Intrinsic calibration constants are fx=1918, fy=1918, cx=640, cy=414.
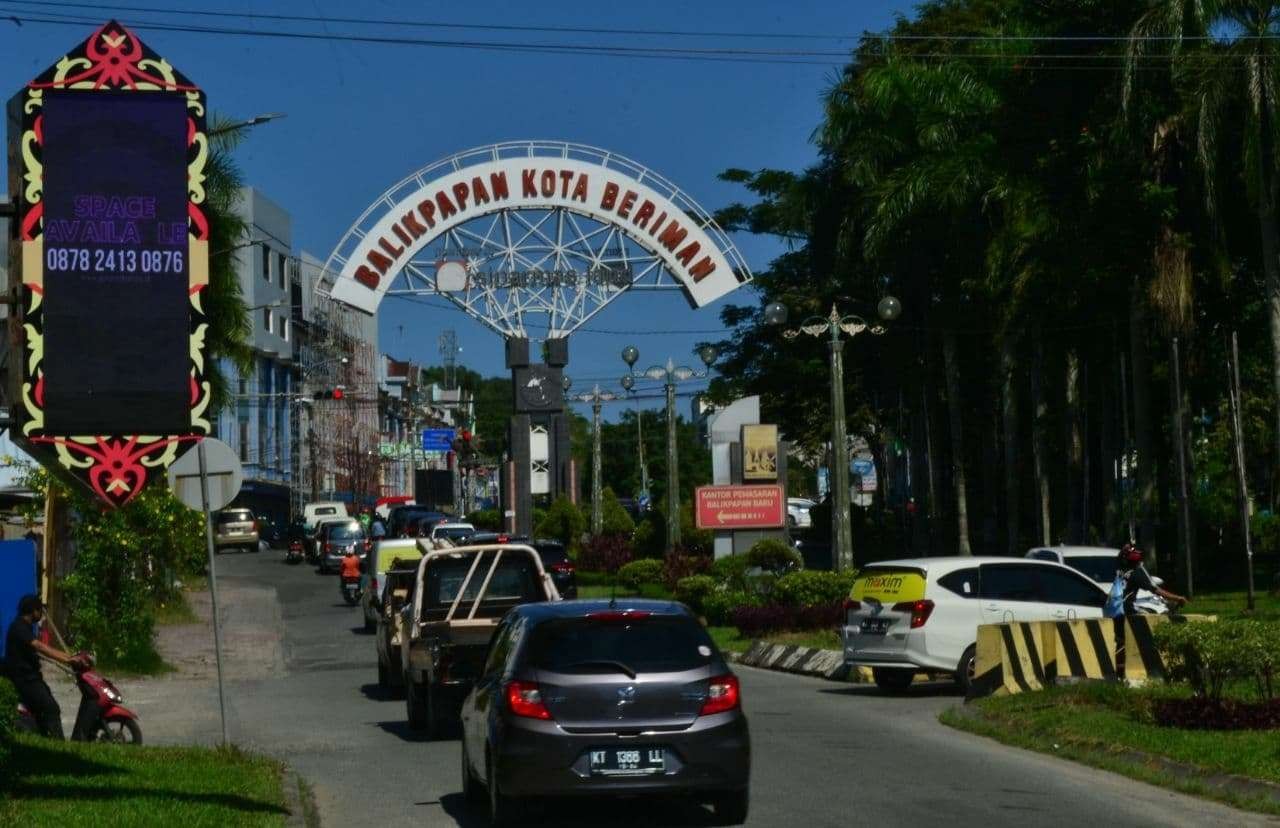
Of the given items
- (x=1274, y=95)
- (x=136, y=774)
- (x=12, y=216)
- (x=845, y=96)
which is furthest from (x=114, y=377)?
(x=845, y=96)

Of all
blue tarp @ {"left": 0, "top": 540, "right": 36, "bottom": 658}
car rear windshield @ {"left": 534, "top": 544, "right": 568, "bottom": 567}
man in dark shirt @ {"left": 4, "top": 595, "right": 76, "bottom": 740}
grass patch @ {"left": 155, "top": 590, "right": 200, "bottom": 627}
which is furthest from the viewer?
grass patch @ {"left": 155, "top": 590, "right": 200, "bottom": 627}

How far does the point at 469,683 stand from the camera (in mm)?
19234

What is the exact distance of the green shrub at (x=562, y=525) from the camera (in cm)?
6800

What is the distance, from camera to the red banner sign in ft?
146

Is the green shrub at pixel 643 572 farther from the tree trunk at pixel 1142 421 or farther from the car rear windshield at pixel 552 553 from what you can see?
the tree trunk at pixel 1142 421

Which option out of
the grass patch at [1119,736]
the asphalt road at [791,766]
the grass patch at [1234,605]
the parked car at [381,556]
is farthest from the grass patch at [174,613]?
the grass patch at [1119,736]

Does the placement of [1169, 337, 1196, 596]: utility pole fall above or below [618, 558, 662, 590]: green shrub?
above

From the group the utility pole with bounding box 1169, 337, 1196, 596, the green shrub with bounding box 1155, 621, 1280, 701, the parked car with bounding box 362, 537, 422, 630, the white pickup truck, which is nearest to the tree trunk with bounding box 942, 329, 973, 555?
the utility pole with bounding box 1169, 337, 1196, 596

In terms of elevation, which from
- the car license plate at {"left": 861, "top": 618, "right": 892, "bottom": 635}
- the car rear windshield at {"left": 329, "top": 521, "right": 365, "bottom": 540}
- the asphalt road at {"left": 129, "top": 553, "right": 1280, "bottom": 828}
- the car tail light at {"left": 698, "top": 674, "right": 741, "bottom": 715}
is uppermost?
the car rear windshield at {"left": 329, "top": 521, "right": 365, "bottom": 540}

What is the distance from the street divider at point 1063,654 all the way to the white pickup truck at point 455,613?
4935 millimetres

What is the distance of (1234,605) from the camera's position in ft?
120

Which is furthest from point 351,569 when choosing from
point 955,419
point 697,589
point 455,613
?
point 455,613

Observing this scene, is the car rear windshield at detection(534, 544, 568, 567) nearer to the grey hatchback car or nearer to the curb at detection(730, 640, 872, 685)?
the curb at detection(730, 640, 872, 685)

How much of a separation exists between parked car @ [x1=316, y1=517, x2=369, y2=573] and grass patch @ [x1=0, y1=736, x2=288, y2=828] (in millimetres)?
45108
